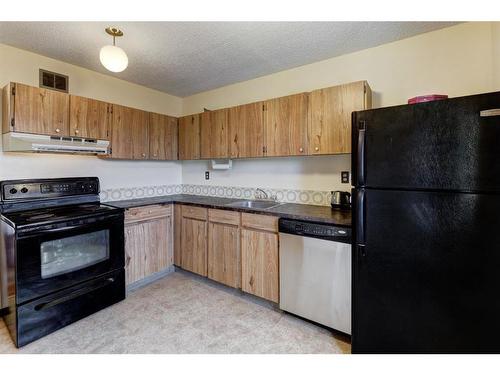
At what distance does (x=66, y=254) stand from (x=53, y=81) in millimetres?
1793

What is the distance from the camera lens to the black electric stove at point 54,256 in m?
1.83

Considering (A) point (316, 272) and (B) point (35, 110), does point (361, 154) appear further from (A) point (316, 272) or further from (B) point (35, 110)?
(B) point (35, 110)

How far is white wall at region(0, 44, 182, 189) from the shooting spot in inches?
89.7

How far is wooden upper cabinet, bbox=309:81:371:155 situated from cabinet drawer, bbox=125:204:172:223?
1.89 m

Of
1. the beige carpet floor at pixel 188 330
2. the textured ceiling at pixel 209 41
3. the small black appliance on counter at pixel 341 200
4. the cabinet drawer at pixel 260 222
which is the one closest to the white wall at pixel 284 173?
the small black appliance on counter at pixel 341 200

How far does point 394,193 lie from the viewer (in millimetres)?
1456

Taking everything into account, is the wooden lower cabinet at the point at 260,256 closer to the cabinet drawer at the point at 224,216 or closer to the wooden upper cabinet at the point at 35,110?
the cabinet drawer at the point at 224,216

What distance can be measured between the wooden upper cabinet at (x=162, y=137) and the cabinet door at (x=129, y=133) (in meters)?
0.07

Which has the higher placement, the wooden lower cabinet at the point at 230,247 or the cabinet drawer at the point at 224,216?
the cabinet drawer at the point at 224,216

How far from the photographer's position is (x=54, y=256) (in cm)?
199

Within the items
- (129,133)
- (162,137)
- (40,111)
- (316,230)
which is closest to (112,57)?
(40,111)

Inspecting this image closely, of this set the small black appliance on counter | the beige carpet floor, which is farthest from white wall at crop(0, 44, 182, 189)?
the small black appliance on counter

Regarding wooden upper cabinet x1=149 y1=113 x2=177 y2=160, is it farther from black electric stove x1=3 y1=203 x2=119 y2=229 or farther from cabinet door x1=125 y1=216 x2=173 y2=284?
black electric stove x1=3 y1=203 x2=119 y2=229
